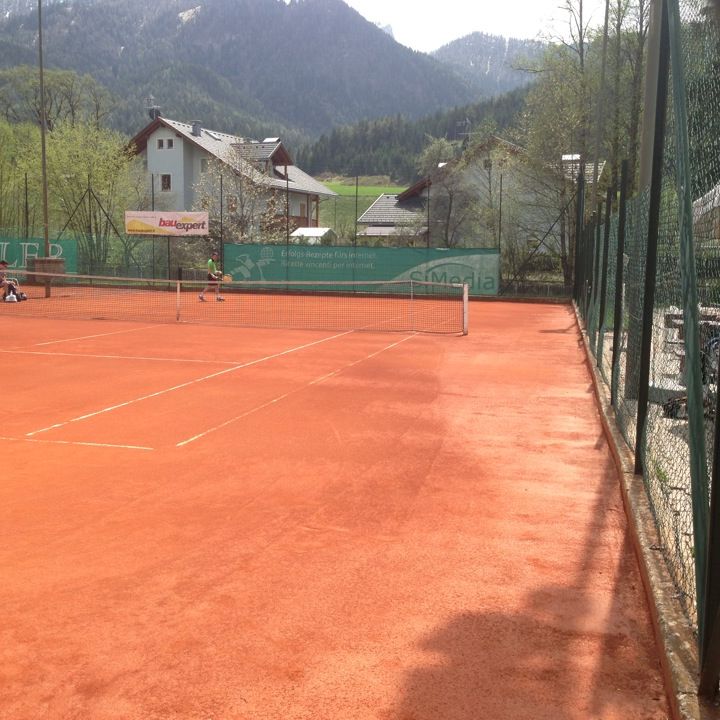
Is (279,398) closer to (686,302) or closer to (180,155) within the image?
(686,302)

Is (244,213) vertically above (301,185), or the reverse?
(301,185)

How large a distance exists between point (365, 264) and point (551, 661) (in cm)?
2809

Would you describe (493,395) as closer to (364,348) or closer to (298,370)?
(298,370)

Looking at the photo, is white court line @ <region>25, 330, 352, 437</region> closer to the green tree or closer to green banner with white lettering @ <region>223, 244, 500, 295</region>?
green banner with white lettering @ <region>223, 244, 500, 295</region>

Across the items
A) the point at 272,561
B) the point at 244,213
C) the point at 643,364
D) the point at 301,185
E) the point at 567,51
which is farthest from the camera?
the point at 301,185

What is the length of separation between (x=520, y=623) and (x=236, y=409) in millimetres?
5481

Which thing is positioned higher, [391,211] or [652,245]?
[391,211]

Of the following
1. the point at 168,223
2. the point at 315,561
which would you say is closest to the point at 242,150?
the point at 168,223

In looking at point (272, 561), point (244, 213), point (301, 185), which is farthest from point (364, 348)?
point (301, 185)

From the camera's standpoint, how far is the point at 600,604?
12.9ft

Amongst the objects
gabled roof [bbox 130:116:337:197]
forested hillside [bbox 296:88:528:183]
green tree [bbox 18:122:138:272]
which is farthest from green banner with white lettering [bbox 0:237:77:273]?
forested hillside [bbox 296:88:528:183]

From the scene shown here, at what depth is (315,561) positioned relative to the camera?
446 centimetres

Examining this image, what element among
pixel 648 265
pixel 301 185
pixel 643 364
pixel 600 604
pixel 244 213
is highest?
pixel 301 185

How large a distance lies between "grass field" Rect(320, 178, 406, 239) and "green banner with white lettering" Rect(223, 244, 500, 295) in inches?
1142
